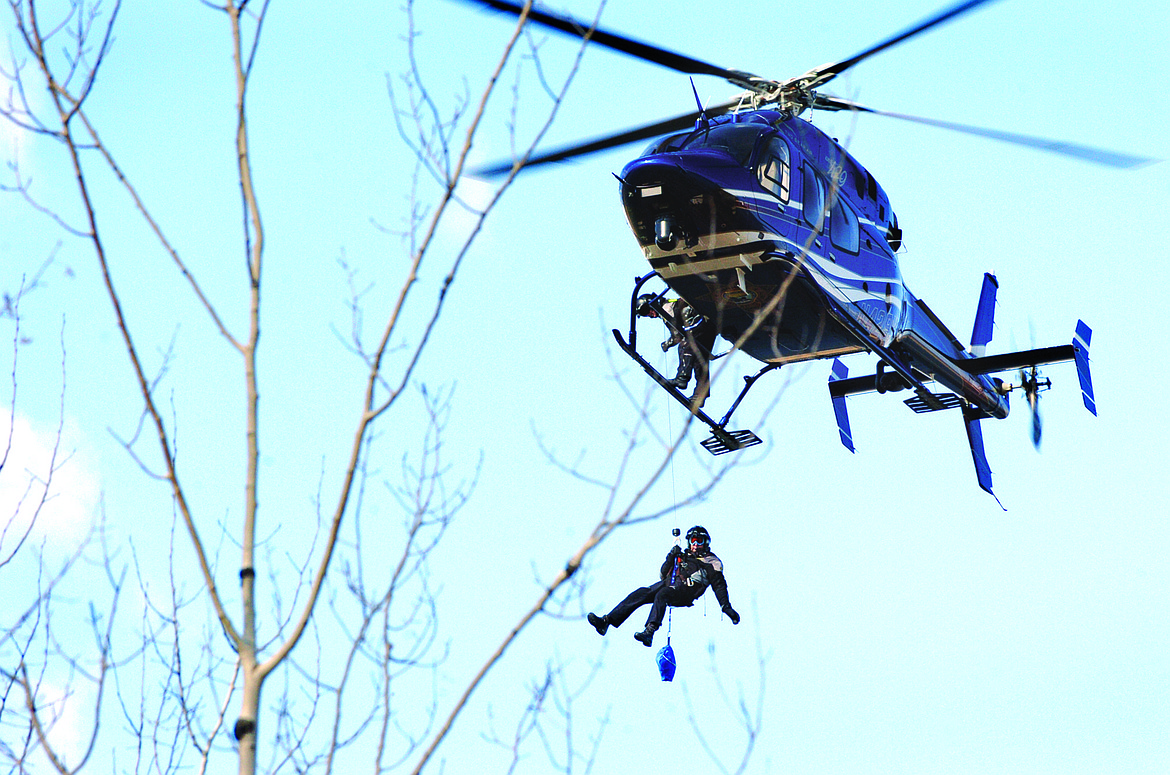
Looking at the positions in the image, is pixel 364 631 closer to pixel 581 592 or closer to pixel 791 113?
pixel 581 592

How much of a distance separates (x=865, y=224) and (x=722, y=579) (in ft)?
13.5

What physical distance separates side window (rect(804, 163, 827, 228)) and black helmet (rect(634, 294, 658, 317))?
1.65 metres

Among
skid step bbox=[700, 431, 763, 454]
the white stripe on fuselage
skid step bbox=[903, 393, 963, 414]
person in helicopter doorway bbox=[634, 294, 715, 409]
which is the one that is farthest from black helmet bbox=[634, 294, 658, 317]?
skid step bbox=[903, 393, 963, 414]

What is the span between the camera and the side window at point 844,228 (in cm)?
1347

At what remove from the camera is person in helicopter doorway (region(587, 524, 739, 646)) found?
1252cm

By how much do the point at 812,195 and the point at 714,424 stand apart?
2.39m

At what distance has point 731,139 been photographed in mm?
12789

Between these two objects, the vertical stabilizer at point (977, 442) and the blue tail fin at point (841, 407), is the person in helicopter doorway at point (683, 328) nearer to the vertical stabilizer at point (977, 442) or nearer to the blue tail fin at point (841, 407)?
the blue tail fin at point (841, 407)

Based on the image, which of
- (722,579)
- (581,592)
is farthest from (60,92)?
(722,579)

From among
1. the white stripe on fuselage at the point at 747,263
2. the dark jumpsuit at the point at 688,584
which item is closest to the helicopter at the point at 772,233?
the white stripe on fuselage at the point at 747,263

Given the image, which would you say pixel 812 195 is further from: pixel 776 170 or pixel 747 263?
pixel 747 263

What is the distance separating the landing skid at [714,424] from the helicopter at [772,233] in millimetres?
14

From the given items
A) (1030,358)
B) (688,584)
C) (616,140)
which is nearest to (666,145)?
(616,140)

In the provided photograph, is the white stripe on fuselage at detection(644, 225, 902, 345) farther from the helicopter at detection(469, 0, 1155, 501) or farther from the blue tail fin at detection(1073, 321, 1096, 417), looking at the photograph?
the blue tail fin at detection(1073, 321, 1096, 417)
